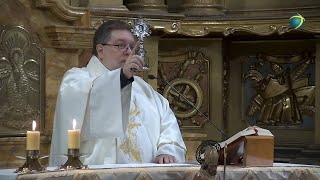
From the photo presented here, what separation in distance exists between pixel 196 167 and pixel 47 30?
9.92 feet

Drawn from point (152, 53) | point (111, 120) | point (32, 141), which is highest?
point (152, 53)

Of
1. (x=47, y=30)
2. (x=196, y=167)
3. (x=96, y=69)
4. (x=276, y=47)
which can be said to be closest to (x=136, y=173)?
(x=196, y=167)

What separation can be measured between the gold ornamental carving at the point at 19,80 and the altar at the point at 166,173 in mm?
2577

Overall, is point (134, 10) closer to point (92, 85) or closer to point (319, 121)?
point (319, 121)

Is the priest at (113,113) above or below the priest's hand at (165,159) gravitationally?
above

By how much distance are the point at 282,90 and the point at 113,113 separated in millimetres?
4420

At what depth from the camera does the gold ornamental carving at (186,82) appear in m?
8.85

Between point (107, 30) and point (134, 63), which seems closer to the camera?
point (134, 63)

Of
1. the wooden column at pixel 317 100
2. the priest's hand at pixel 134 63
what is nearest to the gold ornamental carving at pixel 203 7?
the wooden column at pixel 317 100

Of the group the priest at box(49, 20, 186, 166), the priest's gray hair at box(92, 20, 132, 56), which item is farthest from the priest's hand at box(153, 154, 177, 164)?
the priest's gray hair at box(92, 20, 132, 56)

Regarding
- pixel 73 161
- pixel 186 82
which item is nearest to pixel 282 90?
pixel 186 82

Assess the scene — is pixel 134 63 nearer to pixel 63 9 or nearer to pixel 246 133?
pixel 246 133

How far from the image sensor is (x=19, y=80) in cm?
682

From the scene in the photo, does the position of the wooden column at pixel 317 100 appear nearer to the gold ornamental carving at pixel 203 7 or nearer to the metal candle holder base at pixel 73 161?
the gold ornamental carving at pixel 203 7
